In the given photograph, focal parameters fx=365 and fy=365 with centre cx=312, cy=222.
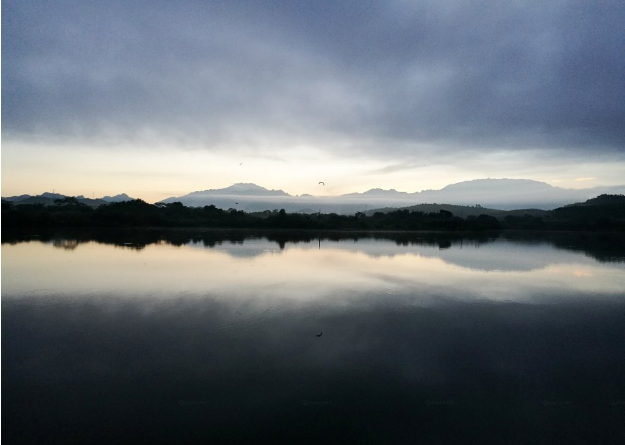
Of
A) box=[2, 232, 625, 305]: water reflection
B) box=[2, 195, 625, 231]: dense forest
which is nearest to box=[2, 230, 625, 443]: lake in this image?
box=[2, 232, 625, 305]: water reflection

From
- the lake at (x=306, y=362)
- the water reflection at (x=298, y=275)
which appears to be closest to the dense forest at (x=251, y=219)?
the water reflection at (x=298, y=275)

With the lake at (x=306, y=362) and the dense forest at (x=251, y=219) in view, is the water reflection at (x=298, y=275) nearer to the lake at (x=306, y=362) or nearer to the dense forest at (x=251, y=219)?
the lake at (x=306, y=362)

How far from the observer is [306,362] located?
6.59m

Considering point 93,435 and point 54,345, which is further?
point 54,345

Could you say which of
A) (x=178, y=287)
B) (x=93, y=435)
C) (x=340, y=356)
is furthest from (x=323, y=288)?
(x=93, y=435)

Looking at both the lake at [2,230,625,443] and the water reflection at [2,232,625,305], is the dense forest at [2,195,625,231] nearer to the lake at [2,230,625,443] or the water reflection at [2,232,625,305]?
the water reflection at [2,232,625,305]

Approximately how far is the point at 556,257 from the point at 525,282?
1168 centimetres

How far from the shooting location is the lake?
4980 mm

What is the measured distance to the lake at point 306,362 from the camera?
4.98 metres

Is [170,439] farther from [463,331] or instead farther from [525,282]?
[525,282]

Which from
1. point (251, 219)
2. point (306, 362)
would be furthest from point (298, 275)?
point (251, 219)

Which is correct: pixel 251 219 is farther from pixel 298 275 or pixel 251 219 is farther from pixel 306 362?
pixel 306 362

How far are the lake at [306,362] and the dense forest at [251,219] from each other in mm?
32806

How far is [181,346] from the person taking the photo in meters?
7.25
